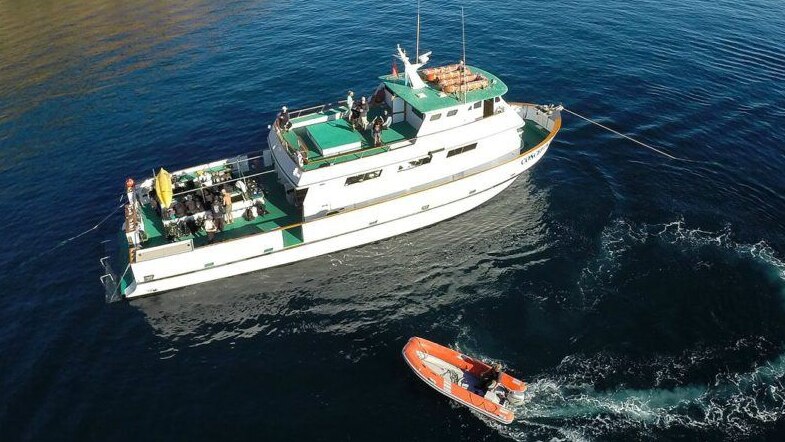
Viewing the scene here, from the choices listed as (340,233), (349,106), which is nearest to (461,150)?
(349,106)

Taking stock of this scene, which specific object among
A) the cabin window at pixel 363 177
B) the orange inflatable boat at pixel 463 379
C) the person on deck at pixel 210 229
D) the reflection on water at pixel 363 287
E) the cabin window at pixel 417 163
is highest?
the cabin window at pixel 417 163

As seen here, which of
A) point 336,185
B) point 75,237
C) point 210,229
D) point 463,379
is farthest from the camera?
point 75,237

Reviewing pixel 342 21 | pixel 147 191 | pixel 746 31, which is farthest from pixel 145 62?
pixel 746 31

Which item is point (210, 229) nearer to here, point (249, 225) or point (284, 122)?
point (249, 225)

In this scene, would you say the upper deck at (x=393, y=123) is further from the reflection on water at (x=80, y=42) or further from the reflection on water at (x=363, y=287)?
the reflection on water at (x=80, y=42)

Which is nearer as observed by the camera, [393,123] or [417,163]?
[417,163]

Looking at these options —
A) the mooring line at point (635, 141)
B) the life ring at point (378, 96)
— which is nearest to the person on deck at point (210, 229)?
the life ring at point (378, 96)

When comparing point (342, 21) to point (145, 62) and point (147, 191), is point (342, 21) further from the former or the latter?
point (147, 191)
